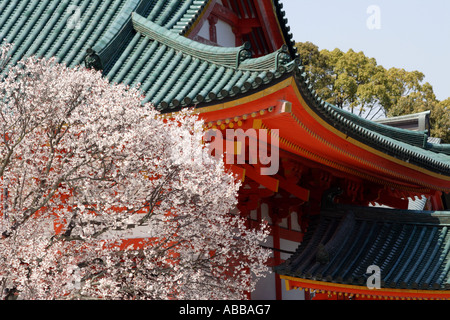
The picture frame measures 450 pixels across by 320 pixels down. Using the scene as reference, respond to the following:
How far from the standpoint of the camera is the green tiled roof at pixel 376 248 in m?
11.4

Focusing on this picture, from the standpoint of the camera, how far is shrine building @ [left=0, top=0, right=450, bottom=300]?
33.6 feet

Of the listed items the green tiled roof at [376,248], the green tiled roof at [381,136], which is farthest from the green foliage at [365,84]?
the green tiled roof at [376,248]

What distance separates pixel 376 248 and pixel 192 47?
4666mm

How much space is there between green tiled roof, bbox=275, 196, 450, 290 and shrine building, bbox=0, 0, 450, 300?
0.8 inches

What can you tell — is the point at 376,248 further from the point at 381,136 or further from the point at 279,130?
the point at 381,136

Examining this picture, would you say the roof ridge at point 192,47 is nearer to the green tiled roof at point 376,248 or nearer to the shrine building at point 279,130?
the shrine building at point 279,130

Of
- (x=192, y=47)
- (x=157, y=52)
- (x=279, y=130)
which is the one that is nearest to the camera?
(x=279, y=130)

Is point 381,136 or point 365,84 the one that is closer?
point 381,136

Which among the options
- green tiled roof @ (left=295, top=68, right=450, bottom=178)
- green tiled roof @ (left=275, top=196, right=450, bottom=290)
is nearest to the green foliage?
green tiled roof @ (left=295, top=68, right=450, bottom=178)

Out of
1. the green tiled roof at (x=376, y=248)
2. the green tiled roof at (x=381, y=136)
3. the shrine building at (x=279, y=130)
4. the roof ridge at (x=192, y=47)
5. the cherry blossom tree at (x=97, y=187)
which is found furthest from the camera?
the green tiled roof at (x=376, y=248)

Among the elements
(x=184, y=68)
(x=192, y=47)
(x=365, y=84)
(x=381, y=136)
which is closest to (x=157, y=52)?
(x=192, y=47)

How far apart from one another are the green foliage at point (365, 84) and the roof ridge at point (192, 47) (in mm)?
31705

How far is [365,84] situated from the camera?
44969 mm
